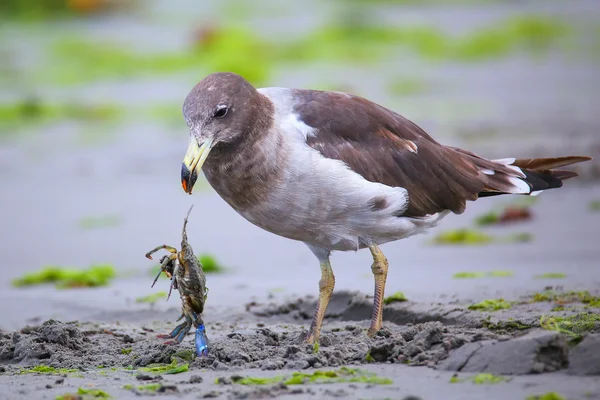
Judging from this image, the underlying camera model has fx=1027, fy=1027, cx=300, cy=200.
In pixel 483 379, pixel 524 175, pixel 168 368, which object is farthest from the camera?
pixel 524 175

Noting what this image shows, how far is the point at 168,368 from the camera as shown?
5.66 metres

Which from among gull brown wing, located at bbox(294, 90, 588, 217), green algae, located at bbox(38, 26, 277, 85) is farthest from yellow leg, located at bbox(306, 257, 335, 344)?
green algae, located at bbox(38, 26, 277, 85)

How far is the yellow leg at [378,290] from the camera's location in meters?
6.57

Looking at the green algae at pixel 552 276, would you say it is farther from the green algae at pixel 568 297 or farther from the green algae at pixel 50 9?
the green algae at pixel 50 9

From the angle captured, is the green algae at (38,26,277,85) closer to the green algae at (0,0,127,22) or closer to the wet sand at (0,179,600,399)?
the green algae at (0,0,127,22)

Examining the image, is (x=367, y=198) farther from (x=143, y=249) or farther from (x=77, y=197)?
(x=77, y=197)

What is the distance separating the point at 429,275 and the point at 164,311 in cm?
223

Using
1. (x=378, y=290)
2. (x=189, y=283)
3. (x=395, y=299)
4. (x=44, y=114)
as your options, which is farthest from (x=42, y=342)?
(x=44, y=114)

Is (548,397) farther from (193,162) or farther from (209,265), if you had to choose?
(209,265)

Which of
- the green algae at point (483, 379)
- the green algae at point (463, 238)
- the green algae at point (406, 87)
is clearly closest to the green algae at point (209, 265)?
the green algae at point (463, 238)

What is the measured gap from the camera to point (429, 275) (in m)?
8.55

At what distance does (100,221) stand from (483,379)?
7.52 m

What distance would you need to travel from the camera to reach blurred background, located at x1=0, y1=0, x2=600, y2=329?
8992mm

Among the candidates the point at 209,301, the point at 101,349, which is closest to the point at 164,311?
the point at 209,301
